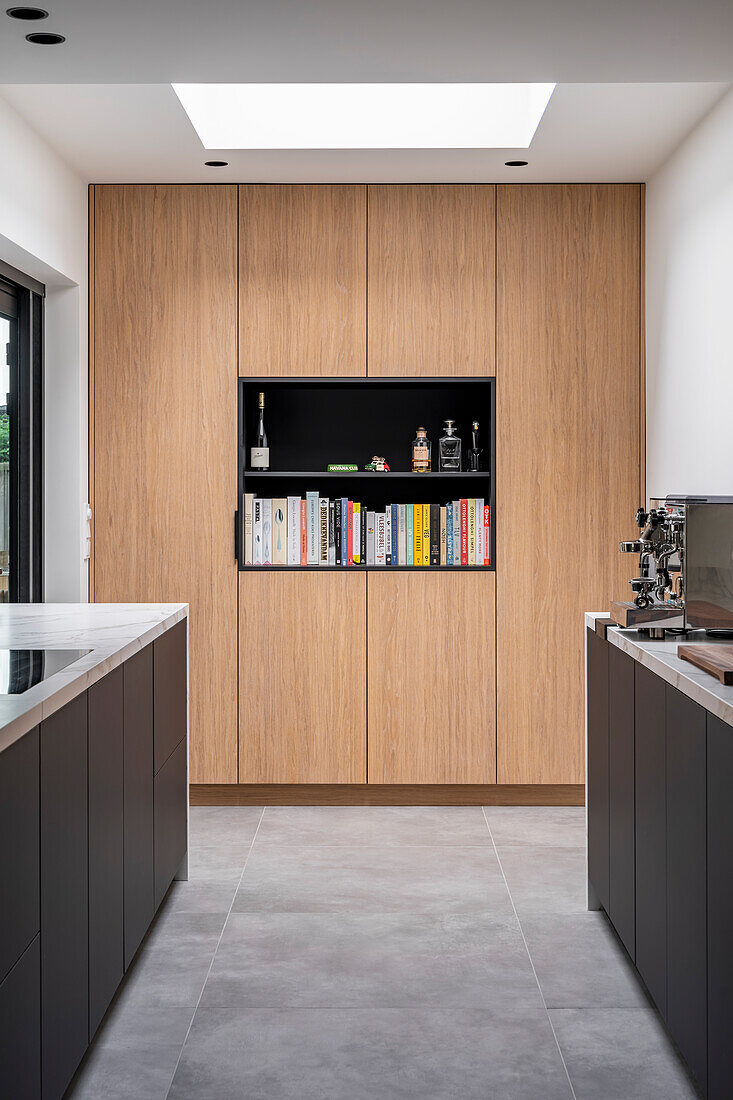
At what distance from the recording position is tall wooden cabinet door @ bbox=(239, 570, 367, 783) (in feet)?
15.0

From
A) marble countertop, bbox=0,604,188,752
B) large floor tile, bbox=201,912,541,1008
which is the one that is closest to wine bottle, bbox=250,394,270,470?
marble countertop, bbox=0,604,188,752

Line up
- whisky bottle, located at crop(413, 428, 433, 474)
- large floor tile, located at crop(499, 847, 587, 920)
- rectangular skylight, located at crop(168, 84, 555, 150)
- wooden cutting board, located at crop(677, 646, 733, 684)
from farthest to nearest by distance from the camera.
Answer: whisky bottle, located at crop(413, 428, 433, 474) < rectangular skylight, located at crop(168, 84, 555, 150) < large floor tile, located at crop(499, 847, 587, 920) < wooden cutting board, located at crop(677, 646, 733, 684)

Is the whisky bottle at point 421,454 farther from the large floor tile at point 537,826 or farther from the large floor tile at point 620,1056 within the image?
the large floor tile at point 620,1056

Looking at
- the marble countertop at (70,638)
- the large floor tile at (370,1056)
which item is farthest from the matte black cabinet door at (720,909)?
the marble countertop at (70,638)

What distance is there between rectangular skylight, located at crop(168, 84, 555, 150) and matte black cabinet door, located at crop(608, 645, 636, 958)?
2.23 metres

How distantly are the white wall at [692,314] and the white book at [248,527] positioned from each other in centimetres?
169

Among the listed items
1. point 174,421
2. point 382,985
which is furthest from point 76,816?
point 174,421

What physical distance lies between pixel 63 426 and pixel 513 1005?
2.89 metres

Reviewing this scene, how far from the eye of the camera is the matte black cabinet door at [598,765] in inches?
119

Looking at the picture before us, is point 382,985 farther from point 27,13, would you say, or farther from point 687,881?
point 27,13

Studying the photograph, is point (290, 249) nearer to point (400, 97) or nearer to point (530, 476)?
point (400, 97)

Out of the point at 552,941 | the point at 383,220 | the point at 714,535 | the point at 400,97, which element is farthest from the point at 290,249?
the point at 552,941

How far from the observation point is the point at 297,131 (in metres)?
4.14

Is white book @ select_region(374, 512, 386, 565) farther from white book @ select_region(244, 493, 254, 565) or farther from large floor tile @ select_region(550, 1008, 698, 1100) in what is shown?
large floor tile @ select_region(550, 1008, 698, 1100)
